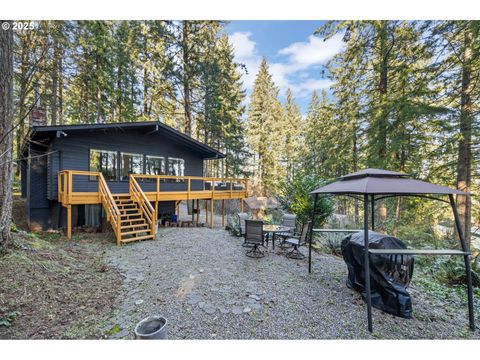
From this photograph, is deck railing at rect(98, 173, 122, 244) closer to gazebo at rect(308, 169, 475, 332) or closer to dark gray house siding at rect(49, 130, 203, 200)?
dark gray house siding at rect(49, 130, 203, 200)

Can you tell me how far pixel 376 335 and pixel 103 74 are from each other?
50.0 feet

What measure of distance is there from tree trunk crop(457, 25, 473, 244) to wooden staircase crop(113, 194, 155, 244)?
968cm

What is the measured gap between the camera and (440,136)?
6.73 meters

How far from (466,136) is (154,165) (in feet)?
38.6

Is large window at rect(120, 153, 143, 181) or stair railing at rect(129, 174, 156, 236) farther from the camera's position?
large window at rect(120, 153, 143, 181)

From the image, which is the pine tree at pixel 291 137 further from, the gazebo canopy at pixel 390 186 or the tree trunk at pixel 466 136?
the gazebo canopy at pixel 390 186

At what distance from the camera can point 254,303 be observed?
3.37 meters

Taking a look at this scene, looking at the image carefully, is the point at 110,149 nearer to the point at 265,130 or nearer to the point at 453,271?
the point at 453,271

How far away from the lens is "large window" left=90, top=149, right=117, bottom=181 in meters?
8.79

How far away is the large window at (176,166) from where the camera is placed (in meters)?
11.4

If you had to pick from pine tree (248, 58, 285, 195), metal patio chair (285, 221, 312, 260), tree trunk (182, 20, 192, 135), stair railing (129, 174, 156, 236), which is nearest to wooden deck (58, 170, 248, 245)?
stair railing (129, 174, 156, 236)

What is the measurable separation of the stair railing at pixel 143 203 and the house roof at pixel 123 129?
2202 millimetres
